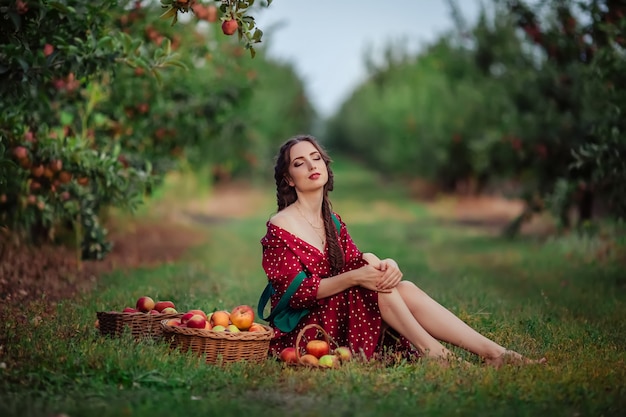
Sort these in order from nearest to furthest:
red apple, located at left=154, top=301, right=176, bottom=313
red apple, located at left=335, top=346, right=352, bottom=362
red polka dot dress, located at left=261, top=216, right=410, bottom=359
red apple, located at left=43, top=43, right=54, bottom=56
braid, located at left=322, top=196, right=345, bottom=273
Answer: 1. red apple, located at left=335, top=346, right=352, bottom=362
2. red polka dot dress, located at left=261, top=216, right=410, bottom=359
3. braid, located at left=322, top=196, right=345, bottom=273
4. red apple, located at left=154, top=301, right=176, bottom=313
5. red apple, located at left=43, top=43, right=54, bottom=56

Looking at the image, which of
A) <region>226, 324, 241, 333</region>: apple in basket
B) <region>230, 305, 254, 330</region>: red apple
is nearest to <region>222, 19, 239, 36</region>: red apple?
<region>230, 305, 254, 330</region>: red apple

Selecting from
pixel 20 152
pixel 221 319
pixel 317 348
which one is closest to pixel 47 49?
pixel 20 152

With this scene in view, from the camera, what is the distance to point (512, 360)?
5.70 meters

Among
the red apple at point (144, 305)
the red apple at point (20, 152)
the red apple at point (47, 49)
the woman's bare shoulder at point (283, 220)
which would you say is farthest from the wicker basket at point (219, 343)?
the red apple at point (47, 49)

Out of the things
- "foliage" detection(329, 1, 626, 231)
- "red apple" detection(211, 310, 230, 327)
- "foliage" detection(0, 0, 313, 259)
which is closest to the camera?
"red apple" detection(211, 310, 230, 327)

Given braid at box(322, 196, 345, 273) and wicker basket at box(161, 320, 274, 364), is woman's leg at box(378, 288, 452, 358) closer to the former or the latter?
braid at box(322, 196, 345, 273)

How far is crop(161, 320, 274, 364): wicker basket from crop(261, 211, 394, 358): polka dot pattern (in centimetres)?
42

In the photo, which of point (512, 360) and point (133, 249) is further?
point (133, 249)

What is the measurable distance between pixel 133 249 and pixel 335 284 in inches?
327

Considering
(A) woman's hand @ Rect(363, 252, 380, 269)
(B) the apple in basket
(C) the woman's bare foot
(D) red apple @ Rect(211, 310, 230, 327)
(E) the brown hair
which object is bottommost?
(C) the woman's bare foot

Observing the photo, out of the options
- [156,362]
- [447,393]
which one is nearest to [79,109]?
[156,362]

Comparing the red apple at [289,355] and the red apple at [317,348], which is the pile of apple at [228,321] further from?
the red apple at [317,348]

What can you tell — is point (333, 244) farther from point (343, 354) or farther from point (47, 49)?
point (47, 49)

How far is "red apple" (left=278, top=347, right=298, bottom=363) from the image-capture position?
5.90 meters
